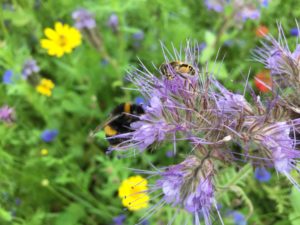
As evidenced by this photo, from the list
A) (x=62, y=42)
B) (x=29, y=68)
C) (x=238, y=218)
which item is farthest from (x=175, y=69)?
(x=62, y=42)

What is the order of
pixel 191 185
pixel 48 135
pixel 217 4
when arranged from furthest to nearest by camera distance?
pixel 217 4, pixel 48 135, pixel 191 185

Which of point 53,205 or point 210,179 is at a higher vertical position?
point 53,205

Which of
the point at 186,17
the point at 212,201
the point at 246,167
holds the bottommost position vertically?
the point at 212,201

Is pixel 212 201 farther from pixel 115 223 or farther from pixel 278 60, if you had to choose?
pixel 115 223

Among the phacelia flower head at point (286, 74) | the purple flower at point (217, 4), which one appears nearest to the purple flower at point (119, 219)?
the phacelia flower head at point (286, 74)

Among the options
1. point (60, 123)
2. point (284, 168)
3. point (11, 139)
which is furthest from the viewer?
point (60, 123)

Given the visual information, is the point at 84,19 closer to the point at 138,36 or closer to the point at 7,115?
the point at 138,36

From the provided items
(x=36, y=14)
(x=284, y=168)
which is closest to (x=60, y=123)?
(x=36, y=14)
